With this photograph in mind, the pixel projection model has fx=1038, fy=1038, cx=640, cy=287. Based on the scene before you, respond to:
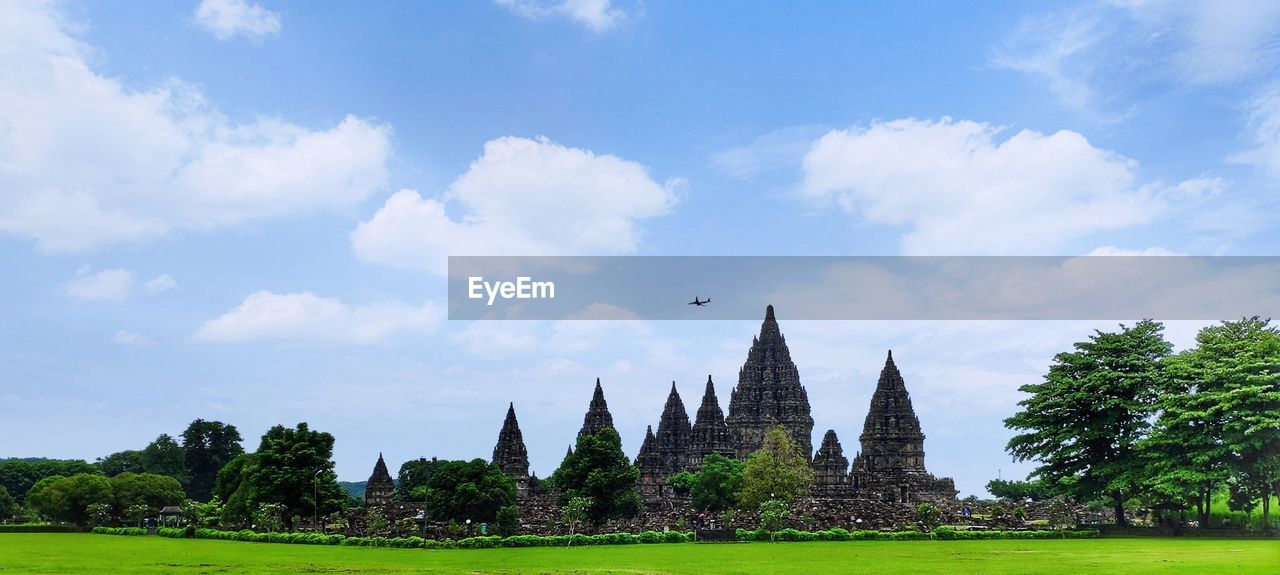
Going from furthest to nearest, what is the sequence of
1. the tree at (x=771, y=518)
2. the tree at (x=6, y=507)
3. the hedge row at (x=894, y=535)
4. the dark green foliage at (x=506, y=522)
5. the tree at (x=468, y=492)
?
the tree at (x=6, y=507), the tree at (x=468, y=492), the dark green foliage at (x=506, y=522), the tree at (x=771, y=518), the hedge row at (x=894, y=535)

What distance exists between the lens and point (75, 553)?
41531mm

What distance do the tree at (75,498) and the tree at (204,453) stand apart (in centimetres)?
3651

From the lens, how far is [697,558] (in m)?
36.3

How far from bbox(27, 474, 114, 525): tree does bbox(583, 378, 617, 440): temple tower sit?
148ft

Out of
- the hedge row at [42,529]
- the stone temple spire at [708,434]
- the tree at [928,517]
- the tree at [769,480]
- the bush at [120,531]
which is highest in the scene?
the stone temple spire at [708,434]

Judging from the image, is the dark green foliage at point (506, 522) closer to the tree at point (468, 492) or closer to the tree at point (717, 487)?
the tree at point (468, 492)

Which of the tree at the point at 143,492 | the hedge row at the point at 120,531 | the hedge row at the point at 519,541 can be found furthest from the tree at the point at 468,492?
the tree at the point at 143,492

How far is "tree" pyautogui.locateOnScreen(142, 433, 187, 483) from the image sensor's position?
359 ft

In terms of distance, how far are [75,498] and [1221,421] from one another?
74.5 m

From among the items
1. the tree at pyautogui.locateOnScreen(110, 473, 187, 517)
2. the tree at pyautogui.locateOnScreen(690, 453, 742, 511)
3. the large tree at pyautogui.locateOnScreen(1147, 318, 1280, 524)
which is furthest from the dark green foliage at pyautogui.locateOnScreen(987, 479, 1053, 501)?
the tree at pyautogui.locateOnScreen(110, 473, 187, 517)

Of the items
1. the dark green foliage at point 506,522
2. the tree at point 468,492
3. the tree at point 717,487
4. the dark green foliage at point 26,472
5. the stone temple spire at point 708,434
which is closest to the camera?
the dark green foliage at point 506,522

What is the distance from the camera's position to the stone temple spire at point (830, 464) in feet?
315

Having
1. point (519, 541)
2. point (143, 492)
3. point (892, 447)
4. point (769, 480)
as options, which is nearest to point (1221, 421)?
point (769, 480)

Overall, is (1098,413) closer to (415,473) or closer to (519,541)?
(519,541)
